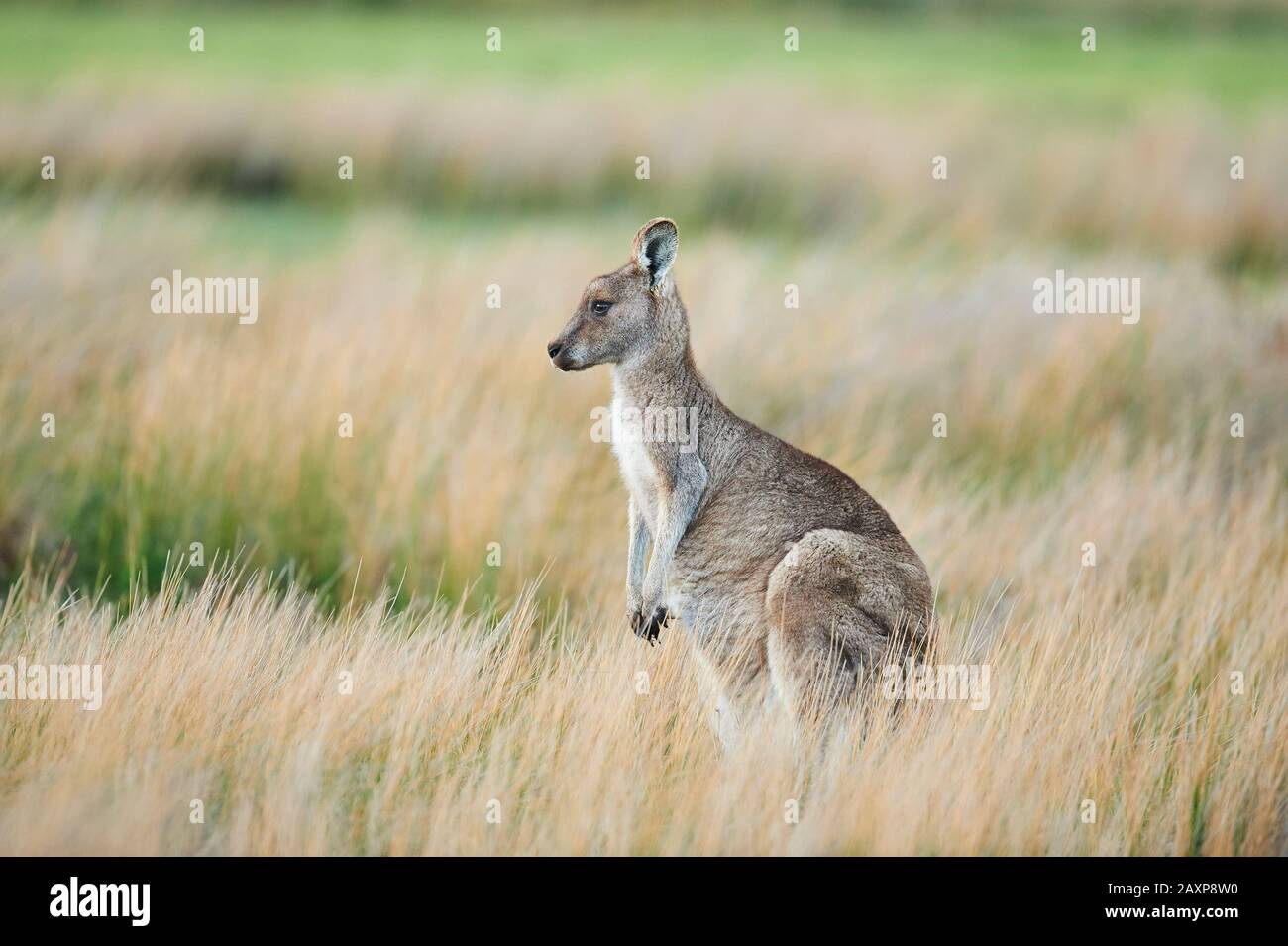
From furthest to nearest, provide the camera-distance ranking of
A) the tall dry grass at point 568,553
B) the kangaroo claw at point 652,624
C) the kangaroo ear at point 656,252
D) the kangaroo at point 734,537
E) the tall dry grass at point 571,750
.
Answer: the kangaroo ear at point 656,252 < the kangaroo claw at point 652,624 < the kangaroo at point 734,537 < the tall dry grass at point 568,553 < the tall dry grass at point 571,750

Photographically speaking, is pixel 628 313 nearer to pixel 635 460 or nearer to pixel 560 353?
pixel 560 353

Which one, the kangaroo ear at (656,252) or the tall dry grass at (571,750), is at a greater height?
the kangaroo ear at (656,252)

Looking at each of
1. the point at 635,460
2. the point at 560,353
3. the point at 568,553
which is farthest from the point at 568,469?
the point at 560,353

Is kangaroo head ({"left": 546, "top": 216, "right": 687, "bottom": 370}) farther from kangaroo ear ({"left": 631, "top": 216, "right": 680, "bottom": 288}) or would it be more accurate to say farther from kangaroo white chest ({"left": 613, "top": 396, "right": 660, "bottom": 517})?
kangaroo white chest ({"left": 613, "top": 396, "right": 660, "bottom": 517})

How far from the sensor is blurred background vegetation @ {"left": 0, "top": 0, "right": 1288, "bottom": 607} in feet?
28.6

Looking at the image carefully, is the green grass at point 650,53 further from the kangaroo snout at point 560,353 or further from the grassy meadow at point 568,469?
the kangaroo snout at point 560,353

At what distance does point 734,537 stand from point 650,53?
27311mm

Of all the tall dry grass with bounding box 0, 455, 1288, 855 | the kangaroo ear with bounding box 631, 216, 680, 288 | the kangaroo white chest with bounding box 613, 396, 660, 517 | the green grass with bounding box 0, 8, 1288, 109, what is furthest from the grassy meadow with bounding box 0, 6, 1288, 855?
the green grass with bounding box 0, 8, 1288, 109

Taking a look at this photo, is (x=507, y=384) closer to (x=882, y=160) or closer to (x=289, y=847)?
(x=289, y=847)

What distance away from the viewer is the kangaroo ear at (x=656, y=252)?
6.38 metres

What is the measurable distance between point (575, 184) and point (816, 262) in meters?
7.36

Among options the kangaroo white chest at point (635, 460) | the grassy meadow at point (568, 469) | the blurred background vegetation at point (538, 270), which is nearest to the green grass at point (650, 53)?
the blurred background vegetation at point (538, 270)

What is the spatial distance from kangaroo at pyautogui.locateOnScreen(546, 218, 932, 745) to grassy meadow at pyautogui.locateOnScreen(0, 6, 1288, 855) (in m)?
0.23

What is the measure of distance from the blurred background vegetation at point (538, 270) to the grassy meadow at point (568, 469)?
0.05 m
